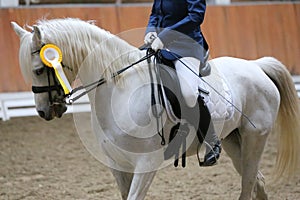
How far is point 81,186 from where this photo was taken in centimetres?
527

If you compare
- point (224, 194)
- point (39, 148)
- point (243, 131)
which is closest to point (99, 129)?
point (243, 131)

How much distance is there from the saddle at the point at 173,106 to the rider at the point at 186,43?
34 mm

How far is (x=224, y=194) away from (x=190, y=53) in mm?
1626

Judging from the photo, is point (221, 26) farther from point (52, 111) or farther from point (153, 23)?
point (52, 111)

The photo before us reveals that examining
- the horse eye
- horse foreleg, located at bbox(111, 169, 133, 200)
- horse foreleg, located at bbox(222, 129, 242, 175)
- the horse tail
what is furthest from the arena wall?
the horse eye

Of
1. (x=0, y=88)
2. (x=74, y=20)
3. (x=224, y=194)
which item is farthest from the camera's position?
(x=0, y=88)

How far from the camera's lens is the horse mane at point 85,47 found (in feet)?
11.2

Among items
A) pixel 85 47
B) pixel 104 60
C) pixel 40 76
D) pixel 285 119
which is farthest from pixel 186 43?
pixel 285 119

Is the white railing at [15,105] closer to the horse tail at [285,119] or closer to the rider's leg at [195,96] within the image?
the horse tail at [285,119]

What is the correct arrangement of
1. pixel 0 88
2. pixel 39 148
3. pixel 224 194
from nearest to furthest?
pixel 224 194 < pixel 39 148 < pixel 0 88

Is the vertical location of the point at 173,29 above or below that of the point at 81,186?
above

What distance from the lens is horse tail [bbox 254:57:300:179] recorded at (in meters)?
4.55

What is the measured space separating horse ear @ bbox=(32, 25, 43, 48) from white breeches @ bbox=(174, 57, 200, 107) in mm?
832

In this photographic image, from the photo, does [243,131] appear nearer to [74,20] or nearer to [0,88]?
[74,20]
